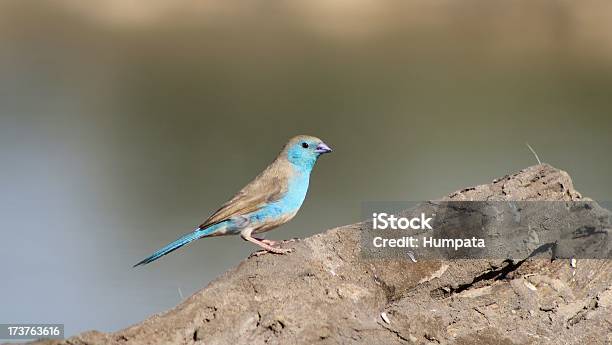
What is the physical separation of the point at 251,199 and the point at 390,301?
1.28 meters

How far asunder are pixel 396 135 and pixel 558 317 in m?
7.11

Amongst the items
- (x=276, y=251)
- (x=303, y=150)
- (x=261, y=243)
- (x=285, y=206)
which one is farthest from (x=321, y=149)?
(x=276, y=251)

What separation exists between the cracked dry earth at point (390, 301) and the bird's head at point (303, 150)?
1.07 metres

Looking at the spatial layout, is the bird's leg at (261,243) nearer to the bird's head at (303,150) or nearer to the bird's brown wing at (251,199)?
the bird's brown wing at (251,199)

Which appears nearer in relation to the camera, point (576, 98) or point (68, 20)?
point (576, 98)

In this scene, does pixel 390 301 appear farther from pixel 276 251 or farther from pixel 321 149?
pixel 321 149

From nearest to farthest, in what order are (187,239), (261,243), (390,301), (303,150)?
(390,301) < (261,243) < (187,239) < (303,150)

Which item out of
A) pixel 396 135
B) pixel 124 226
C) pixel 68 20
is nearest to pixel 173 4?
pixel 68 20

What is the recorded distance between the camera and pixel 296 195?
645 cm

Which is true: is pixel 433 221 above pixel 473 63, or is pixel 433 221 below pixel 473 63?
below

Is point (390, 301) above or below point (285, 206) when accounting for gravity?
below

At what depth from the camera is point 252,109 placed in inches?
497

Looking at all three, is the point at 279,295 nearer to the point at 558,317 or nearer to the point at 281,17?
the point at 558,317

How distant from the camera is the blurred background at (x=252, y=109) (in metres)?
9.17
